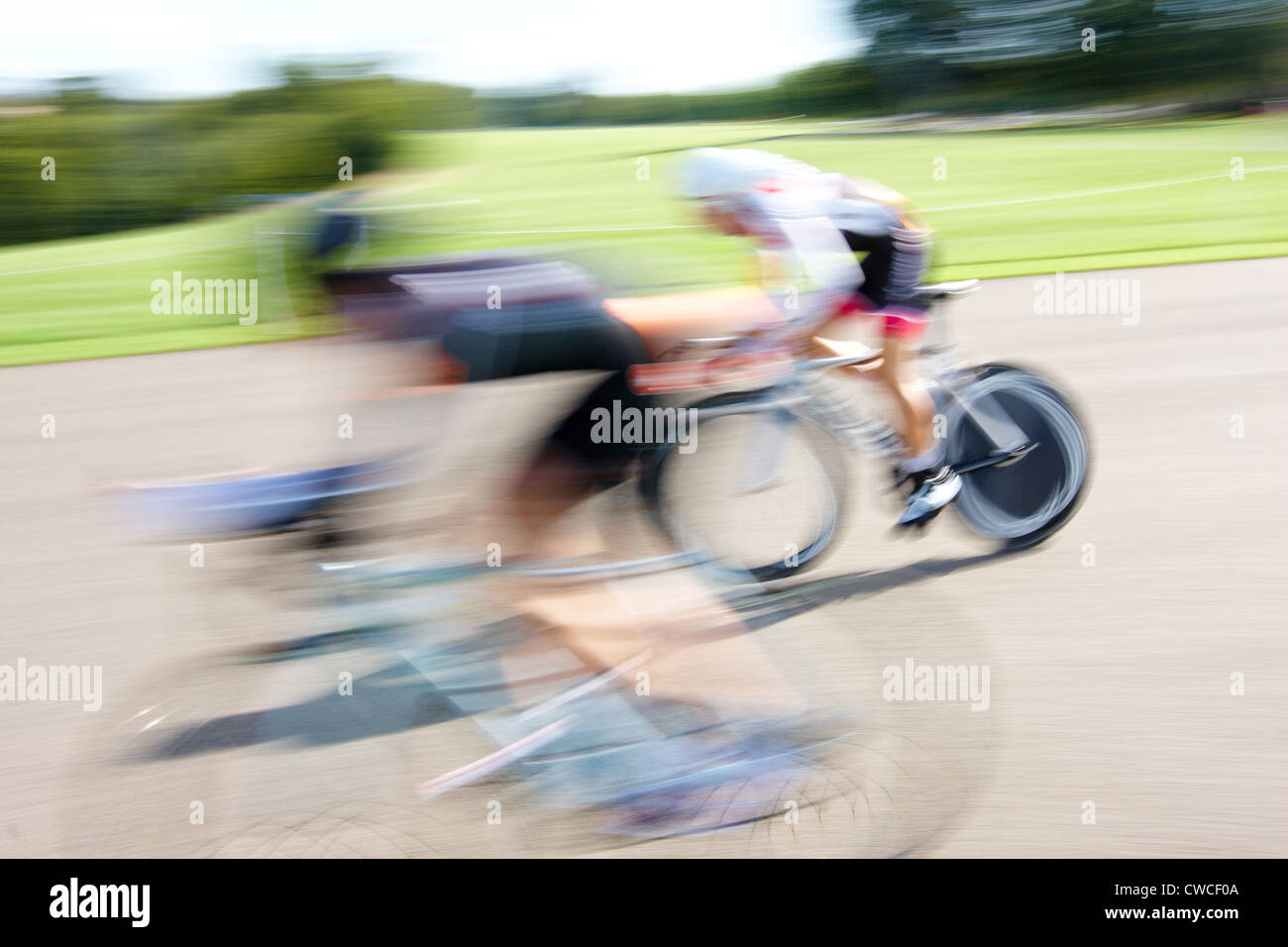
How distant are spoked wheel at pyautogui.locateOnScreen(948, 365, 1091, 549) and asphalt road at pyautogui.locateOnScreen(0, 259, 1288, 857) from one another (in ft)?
0.41

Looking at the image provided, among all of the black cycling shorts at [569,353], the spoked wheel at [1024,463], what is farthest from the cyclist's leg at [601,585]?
the spoked wheel at [1024,463]

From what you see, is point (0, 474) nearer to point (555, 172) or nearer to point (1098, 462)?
point (1098, 462)

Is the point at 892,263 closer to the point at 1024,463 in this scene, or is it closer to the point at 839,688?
the point at 1024,463

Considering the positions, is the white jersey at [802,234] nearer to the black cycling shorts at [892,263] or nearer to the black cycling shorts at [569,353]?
the black cycling shorts at [892,263]

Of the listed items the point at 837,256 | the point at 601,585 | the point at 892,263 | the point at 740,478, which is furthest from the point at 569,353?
the point at 892,263

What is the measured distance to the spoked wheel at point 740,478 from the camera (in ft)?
12.4

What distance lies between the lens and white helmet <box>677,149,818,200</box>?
148 inches

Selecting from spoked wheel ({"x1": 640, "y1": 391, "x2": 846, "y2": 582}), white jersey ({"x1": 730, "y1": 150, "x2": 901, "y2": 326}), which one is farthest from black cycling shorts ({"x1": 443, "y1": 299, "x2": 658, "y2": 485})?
white jersey ({"x1": 730, "y1": 150, "x2": 901, "y2": 326})

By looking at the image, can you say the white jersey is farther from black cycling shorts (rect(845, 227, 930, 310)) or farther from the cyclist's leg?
the cyclist's leg

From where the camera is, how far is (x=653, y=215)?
1512 cm

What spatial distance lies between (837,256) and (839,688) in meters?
1.56

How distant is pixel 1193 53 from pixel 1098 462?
20075 millimetres

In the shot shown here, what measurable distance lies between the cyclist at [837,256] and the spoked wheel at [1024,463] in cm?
20
